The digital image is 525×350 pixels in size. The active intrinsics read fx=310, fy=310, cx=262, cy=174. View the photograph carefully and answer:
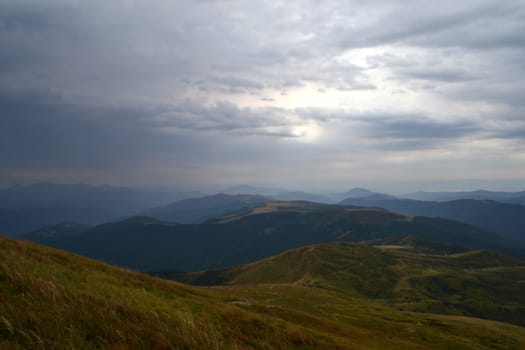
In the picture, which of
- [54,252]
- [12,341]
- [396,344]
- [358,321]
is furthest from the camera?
[358,321]

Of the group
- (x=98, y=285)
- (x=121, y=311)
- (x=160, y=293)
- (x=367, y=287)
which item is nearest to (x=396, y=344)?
(x=160, y=293)

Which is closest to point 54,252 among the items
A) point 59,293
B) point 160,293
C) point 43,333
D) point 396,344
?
point 160,293

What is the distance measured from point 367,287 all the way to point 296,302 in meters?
132

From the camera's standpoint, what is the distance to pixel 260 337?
15.3 meters

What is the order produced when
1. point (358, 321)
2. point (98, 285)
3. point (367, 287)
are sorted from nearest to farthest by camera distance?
1. point (98, 285)
2. point (358, 321)
3. point (367, 287)

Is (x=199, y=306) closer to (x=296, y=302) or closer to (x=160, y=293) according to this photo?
(x=160, y=293)


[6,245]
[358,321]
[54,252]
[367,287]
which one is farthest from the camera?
[367,287]

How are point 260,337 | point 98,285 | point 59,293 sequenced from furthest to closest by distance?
point 98,285 < point 260,337 < point 59,293

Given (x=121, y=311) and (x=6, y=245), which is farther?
(x=6, y=245)

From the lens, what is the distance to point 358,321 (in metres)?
53.2

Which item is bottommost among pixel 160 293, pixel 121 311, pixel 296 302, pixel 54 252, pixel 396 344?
pixel 296 302

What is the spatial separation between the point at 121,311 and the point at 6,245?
18866mm

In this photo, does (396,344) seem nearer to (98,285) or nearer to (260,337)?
(260,337)

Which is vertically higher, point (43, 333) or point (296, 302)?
point (43, 333)
